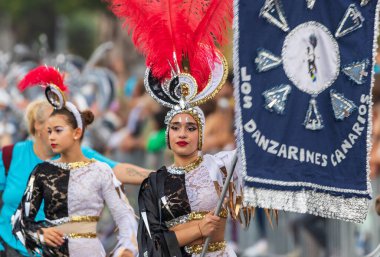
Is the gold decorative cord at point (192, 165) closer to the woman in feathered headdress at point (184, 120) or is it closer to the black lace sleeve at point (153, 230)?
the woman in feathered headdress at point (184, 120)

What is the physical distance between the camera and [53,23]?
4638cm

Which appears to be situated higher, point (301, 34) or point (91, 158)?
point (301, 34)

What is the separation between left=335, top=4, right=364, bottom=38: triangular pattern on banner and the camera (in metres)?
8.59

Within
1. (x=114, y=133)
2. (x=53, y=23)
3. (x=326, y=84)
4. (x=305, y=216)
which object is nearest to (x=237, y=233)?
(x=305, y=216)

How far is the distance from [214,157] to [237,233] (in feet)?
23.6

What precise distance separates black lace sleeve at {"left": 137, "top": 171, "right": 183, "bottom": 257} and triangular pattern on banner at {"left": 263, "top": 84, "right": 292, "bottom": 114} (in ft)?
4.58

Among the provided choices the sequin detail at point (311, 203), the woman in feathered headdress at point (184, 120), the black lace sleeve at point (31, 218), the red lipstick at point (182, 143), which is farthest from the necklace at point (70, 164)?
the sequin detail at point (311, 203)

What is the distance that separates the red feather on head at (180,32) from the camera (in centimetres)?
957

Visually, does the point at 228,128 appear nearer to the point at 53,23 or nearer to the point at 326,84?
the point at 326,84

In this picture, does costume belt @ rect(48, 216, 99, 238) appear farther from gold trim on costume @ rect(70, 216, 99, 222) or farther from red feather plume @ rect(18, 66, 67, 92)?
red feather plume @ rect(18, 66, 67, 92)

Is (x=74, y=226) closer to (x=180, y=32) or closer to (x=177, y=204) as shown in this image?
(x=177, y=204)

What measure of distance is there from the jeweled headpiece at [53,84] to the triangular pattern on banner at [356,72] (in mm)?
2458

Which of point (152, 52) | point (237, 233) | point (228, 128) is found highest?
point (152, 52)

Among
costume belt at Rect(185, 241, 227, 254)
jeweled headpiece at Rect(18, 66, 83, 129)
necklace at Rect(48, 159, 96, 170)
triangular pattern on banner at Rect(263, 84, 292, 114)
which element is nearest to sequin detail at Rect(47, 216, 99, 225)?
necklace at Rect(48, 159, 96, 170)
